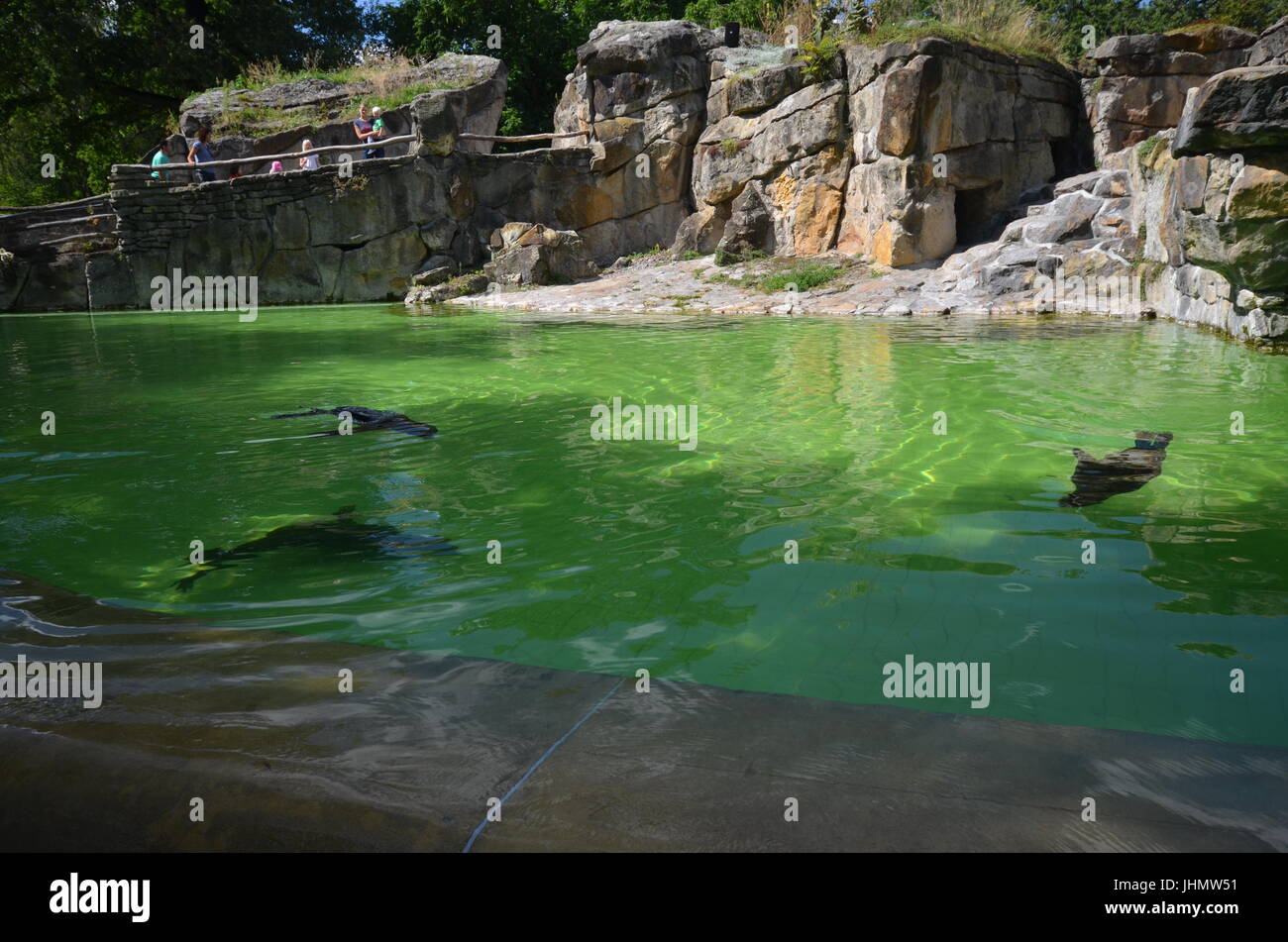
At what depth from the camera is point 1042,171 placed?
59.2 ft

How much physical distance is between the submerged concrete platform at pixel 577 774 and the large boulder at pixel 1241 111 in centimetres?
733

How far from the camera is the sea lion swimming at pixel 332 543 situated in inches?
166

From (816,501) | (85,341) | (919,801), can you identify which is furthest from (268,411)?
(85,341)

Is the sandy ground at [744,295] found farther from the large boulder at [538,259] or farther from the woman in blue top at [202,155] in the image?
the woman in blue top at [202,155]

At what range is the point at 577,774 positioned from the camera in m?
2.12

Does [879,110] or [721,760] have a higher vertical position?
[879,110]

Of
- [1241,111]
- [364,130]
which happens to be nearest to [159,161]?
[364,130]

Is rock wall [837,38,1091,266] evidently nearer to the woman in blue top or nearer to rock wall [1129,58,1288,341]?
rock wall [1129,58,1288,341]

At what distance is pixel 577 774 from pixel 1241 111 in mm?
8564

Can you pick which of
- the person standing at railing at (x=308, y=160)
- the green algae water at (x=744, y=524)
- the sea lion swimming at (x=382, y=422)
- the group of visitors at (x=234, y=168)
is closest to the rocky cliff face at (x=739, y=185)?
the group of visitors at (x=234, y=168)

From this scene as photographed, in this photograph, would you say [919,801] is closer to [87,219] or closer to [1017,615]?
[1017,615]

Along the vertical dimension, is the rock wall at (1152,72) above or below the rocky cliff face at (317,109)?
below

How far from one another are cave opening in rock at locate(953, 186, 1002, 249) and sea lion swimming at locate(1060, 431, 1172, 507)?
1311cm

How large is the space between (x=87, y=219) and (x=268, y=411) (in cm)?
1878
